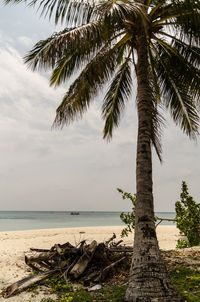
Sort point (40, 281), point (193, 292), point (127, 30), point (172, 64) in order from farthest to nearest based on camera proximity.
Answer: point (172, 64)
point (127, 30)
point (40, 281)
point (193, 292)

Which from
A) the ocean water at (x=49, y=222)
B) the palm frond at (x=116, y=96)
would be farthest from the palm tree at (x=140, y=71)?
the ocean water at (x=49, y=222)

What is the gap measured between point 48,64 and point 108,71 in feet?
6.47

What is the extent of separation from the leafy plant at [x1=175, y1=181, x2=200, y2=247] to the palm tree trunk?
13.7ft

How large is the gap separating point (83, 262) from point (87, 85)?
4739 millimetres

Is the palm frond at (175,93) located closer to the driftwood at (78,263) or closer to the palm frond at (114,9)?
the palm frond at (114,9)

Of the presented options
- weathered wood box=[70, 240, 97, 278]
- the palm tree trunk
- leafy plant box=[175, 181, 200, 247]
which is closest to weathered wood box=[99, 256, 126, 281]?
weathered wood box=[70, 240, 97, 278]

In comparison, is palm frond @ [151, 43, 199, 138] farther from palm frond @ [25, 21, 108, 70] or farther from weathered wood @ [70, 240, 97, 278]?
weathered wood @ [70, 240, 97, 278]

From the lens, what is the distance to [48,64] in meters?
6.14

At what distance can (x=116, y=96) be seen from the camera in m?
8.59

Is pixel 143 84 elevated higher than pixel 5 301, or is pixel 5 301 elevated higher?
pixel 143 84

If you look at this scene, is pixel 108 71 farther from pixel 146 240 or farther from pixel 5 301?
pixel 5 301

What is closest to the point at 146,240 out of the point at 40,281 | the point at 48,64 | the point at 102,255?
the point at 102,255

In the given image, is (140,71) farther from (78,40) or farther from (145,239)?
(145,239)

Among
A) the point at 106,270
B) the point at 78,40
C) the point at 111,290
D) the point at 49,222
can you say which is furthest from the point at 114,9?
the point at 49,222
